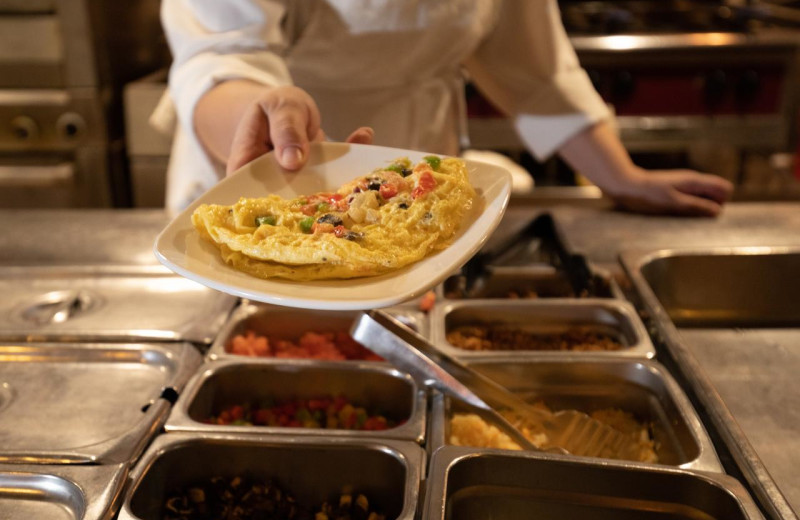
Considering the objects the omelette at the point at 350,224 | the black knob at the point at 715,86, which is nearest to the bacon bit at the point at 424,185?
the omelette at the point at 350,224

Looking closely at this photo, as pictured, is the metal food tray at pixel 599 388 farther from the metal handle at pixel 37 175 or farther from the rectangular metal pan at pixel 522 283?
the metal handle at pixel 37 175

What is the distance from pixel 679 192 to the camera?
77.2 inches

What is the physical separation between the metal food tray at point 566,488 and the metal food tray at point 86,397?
1.57 ft

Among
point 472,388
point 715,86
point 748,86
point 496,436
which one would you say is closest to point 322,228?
point 472,388

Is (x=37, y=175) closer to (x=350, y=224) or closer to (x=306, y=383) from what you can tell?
(x=306, y=383)

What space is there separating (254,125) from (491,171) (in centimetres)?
38

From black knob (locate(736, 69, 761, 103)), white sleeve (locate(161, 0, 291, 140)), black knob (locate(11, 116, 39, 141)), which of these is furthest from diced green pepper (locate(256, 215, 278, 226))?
black knob (locate(736, 69, 761, 103))

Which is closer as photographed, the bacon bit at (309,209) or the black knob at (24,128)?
the bacon bit at (309,209)

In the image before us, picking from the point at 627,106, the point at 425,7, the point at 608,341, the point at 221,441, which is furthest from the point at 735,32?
the point at 221,441

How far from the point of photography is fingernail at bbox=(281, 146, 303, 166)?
1046 millimetres

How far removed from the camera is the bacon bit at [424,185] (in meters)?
1.00

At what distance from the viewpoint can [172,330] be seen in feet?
4.51

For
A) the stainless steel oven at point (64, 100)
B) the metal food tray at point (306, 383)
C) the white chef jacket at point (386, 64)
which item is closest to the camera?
the metal food tray at point (306, 383)

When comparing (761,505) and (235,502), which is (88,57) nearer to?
(235,502)
